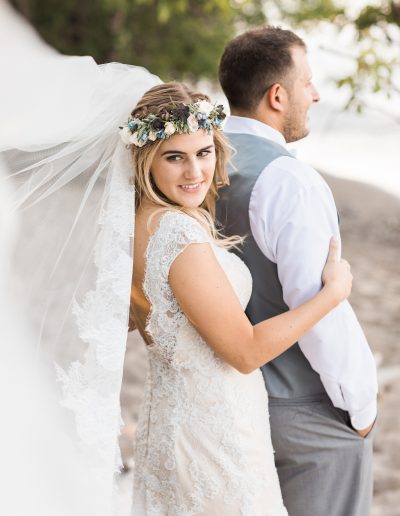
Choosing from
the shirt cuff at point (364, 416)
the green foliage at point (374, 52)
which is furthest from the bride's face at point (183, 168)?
the green foliage at point (374, 52)

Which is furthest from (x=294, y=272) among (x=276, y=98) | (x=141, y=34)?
(x=141, y=34)

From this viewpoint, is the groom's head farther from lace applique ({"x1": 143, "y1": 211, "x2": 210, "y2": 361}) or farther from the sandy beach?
the sandy beach

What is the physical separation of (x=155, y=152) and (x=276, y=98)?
0.54m

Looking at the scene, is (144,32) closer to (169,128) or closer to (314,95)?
(314,95)

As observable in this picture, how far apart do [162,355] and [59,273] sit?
0.39 m

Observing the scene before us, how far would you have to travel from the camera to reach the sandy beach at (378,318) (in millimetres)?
4797

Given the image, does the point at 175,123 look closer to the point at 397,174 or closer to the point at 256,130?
the point at 256,130

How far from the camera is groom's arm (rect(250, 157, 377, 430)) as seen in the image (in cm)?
235

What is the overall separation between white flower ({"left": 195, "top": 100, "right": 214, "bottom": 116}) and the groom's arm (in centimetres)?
26

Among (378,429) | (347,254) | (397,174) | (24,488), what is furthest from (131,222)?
(397,174)

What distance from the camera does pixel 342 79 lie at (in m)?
4.00

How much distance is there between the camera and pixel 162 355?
7.76 feet

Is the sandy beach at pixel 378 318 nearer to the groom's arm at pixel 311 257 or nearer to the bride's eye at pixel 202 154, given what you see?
the groom's arm at pixel 311 257

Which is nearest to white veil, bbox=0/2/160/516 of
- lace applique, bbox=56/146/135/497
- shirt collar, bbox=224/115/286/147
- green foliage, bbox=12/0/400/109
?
lace applique, bbox=56/146/135/497
